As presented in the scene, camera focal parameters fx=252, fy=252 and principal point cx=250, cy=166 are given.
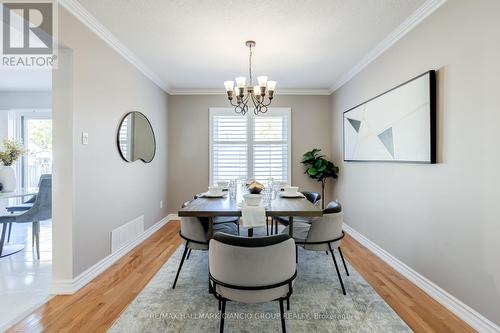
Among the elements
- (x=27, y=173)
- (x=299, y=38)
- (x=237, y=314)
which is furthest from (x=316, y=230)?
(x=27, y=173)

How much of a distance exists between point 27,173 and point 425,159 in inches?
265

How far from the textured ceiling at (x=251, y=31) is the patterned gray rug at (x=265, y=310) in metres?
2.61

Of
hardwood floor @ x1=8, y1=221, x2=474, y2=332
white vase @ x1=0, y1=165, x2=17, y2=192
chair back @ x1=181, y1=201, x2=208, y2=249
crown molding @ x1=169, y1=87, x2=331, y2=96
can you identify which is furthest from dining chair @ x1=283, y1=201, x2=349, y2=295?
white vase @ x1=0, y1=165, x2=17, y2=192

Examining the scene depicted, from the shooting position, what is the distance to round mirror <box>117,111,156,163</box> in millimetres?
3202

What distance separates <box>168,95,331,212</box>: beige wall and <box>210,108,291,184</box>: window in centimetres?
16

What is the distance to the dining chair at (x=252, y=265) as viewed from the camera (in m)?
1.49

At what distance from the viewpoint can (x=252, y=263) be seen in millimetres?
1495

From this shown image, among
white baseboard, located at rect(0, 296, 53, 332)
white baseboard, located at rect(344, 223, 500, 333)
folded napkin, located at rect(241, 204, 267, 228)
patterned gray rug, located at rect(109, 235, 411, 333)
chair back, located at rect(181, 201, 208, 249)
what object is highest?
folded napkin, located at rect(241, 204, 267, 228)

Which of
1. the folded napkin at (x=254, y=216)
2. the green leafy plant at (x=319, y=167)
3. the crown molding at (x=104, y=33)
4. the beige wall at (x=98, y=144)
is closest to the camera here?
the folded napkin at (x=254, y=216)

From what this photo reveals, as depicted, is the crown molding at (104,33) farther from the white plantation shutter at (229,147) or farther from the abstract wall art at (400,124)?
the abstract wall art at (400,124)

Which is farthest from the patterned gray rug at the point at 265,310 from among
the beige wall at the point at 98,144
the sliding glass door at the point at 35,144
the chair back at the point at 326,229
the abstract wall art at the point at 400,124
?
the sliding glass door at the point at 35,144

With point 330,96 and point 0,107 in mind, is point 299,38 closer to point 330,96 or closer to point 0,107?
point 330,96

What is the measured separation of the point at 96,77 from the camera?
2.67 m

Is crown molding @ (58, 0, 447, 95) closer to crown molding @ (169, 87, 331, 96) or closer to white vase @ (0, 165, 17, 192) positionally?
crown molding @ (169, 87, 331, 96)
